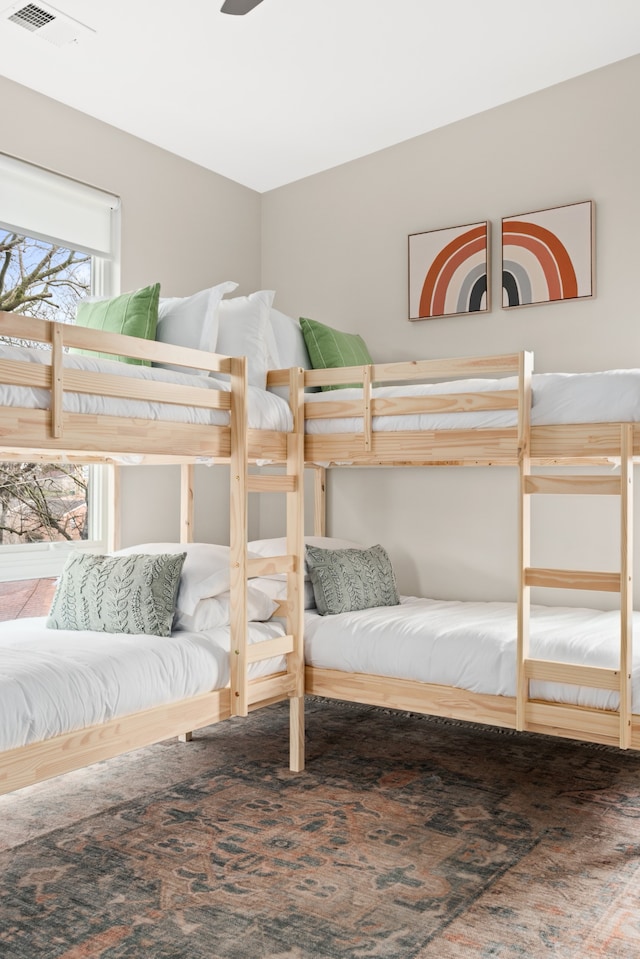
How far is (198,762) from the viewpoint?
Result: 3258 mm

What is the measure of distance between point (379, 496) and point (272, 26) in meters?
2.24

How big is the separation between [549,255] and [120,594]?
244 centimetres

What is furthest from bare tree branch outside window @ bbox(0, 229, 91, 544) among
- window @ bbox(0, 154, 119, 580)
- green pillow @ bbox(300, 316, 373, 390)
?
green pillow @ bbox(300, 316, 373, 390)

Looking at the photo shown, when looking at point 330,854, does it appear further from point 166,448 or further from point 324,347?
point 324,347

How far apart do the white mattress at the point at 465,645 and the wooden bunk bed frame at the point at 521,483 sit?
0.13 ft

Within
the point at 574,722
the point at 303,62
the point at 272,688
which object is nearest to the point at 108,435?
the point at 272,688

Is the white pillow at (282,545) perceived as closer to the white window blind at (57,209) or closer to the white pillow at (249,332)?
the white pillow at (249,332)

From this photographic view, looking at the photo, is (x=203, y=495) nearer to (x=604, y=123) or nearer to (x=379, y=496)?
(x=379, y=496)

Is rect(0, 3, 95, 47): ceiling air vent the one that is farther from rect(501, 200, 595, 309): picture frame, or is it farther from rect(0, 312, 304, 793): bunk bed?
rect(501, 200, 595, 309): picture frame

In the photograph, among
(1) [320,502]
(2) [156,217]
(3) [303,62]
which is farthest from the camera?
(1) [320,502]

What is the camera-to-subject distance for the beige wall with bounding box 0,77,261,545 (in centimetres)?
351

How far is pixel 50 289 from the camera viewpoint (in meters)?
3.60

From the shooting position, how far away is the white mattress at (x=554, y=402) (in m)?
2.53

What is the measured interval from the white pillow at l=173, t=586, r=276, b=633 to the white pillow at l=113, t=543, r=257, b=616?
0.8 inches
